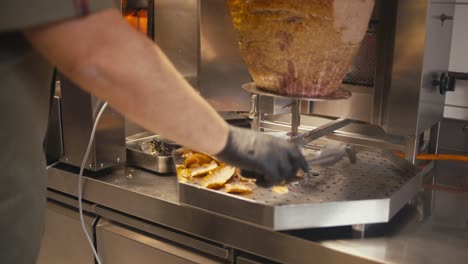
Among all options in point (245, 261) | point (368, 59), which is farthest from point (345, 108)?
point (245, 261)

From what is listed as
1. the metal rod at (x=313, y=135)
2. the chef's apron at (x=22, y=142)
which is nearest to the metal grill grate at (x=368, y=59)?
the metal rod at (x=313, y=135)

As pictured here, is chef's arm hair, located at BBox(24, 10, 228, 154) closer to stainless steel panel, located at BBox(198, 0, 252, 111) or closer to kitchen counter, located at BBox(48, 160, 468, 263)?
kitchen counter, located at BBox(48, 160, 468, 263)

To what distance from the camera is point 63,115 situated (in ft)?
4.11

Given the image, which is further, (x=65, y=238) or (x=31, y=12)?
(x=65, y=238)

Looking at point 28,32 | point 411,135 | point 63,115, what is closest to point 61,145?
point 63,115

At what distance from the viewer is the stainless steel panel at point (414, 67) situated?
41.9 inches

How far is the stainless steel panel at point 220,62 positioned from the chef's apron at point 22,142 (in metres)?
0.53

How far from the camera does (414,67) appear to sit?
1084 millimetres

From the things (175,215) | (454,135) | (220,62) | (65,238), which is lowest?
(65,238)

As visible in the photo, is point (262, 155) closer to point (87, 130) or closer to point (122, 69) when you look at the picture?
point (122, 69)

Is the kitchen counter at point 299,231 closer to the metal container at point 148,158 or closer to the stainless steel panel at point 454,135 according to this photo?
the metal container at point 148,158

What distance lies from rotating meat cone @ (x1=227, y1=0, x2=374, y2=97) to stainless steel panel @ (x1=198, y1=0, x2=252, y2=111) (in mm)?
368

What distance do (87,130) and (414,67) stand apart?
0.75 meters

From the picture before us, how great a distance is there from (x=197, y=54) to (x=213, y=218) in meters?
0.52
